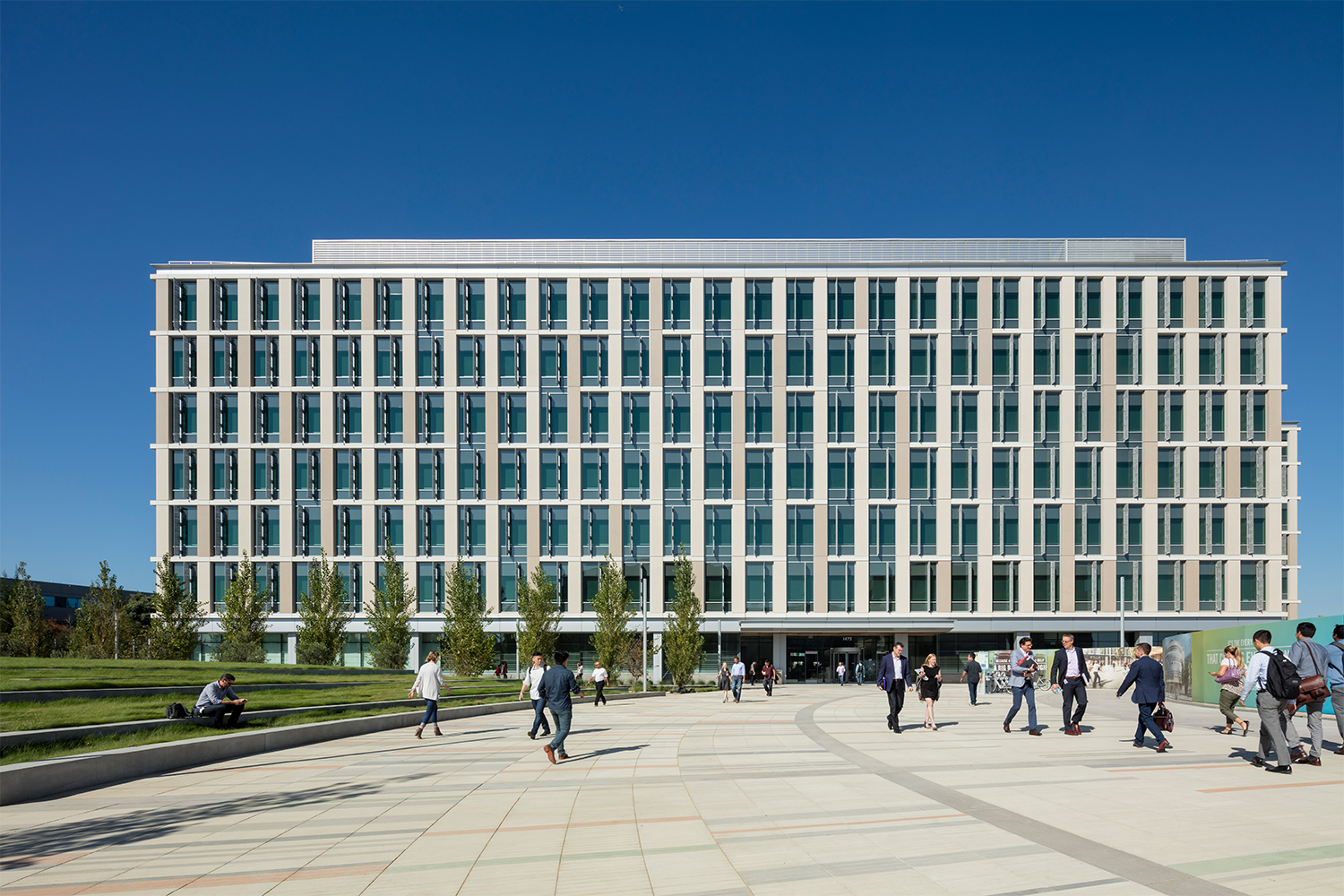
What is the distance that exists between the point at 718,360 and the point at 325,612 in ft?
88.7

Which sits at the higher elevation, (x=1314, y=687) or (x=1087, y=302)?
(x=1087, y=302)

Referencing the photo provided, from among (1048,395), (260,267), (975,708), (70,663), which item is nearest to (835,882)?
(975,708)

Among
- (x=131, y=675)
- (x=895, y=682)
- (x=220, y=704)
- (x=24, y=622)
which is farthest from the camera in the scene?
(x=24, y=622)

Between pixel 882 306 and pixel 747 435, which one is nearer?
pixel 747 435

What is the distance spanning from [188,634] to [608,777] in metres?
45.8

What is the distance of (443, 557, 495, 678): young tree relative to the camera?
169 ft

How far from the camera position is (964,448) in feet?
189

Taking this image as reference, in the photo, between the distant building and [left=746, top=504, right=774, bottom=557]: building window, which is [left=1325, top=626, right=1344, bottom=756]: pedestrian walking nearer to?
the distant building

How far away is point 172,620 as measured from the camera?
51562 millimetres

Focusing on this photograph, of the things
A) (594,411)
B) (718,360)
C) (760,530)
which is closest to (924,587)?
(760,530)

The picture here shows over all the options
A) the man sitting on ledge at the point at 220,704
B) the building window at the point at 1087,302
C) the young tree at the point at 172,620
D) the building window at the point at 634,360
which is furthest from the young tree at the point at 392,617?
the building window at the point at 1087,302

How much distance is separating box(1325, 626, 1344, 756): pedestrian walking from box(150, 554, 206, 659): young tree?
50040 millimetres

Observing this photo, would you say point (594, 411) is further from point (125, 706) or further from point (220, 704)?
point (220, 704)

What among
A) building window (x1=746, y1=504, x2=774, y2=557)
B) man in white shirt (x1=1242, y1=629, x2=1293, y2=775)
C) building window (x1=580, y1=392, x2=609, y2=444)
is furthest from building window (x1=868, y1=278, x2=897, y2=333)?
man in white shirt (x1=1242, y1=629, x2=1293, y2=775)
